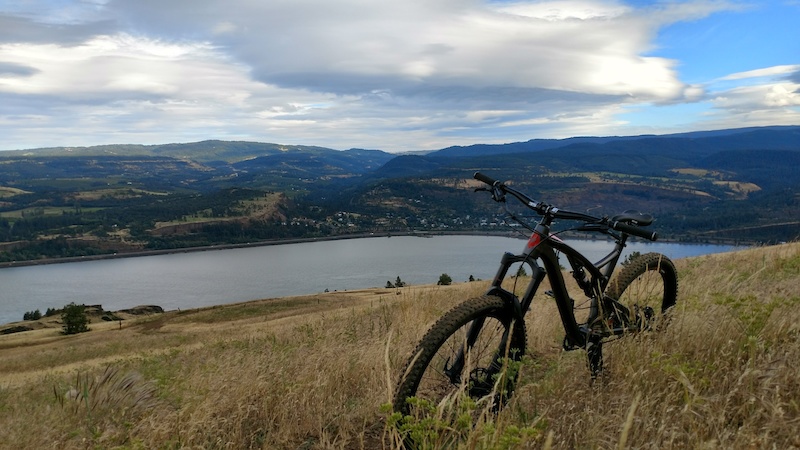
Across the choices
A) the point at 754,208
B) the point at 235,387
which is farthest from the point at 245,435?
the point at 754,208

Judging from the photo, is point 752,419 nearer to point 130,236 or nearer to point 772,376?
point 772,376

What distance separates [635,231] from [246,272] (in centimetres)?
12326

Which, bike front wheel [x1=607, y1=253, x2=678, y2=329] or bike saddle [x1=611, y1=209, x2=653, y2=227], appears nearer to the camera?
bike saddle [x1=611, y1=209, x2=653, y2=227]

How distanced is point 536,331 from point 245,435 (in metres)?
3.98

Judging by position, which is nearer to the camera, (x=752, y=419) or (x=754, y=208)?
(x=752, y=419)

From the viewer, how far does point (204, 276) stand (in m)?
117

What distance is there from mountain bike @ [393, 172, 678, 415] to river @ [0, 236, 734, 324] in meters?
77.0

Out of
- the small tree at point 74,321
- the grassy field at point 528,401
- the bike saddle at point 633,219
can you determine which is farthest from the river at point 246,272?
the grassy field at point 528,401

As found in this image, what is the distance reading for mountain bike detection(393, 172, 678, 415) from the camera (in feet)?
10.7

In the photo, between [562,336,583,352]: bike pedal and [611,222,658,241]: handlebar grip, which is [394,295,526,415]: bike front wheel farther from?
[611,222,658,241]: handlebar grip

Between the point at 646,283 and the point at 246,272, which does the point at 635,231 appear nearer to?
the point at 646,283

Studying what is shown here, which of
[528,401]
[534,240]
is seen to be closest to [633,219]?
[534,240]

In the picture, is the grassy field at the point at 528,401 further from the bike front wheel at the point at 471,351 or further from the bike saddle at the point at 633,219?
the bike saddle at the point at 633,219

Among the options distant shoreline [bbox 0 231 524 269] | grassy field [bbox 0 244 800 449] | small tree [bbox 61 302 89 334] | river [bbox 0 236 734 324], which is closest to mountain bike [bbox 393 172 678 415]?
grassy field [bbox 0 244 800 449]
